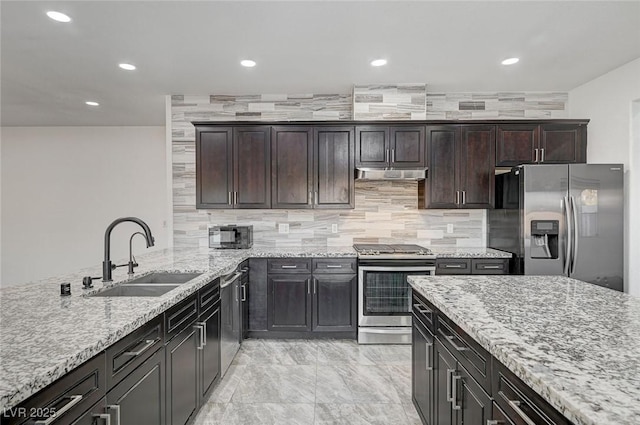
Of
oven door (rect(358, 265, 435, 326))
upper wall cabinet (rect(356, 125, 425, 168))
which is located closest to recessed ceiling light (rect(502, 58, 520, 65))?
upper wall cabinet (rect(356, 125, 425, 168))

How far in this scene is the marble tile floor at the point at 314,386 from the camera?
2.39 m

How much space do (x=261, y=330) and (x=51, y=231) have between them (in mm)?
4779

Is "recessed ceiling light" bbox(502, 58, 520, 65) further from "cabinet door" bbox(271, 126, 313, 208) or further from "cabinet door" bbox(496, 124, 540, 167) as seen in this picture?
"cabinet door" bbox(271, 126, 313, 208)

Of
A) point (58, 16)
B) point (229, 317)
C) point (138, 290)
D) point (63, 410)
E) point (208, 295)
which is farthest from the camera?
point (229, 317)

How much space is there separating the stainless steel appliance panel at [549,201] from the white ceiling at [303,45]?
43.2 inches

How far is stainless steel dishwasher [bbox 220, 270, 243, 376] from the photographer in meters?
2.80

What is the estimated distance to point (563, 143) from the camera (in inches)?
154

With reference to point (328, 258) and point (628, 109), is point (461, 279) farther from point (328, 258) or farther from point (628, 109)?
point (628, 109)

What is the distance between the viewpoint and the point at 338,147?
3.99m

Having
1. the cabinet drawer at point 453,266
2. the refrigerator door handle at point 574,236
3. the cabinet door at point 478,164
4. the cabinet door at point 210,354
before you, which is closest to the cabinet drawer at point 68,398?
the cabinet door at point 210,354

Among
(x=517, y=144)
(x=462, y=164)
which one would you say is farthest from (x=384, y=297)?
(x=517, y=144)

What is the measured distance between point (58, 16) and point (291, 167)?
7.73 feet

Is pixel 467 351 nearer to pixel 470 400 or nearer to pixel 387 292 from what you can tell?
pixel 470 400

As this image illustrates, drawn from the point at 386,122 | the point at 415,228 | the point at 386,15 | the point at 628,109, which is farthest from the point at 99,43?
the point at 628,109
